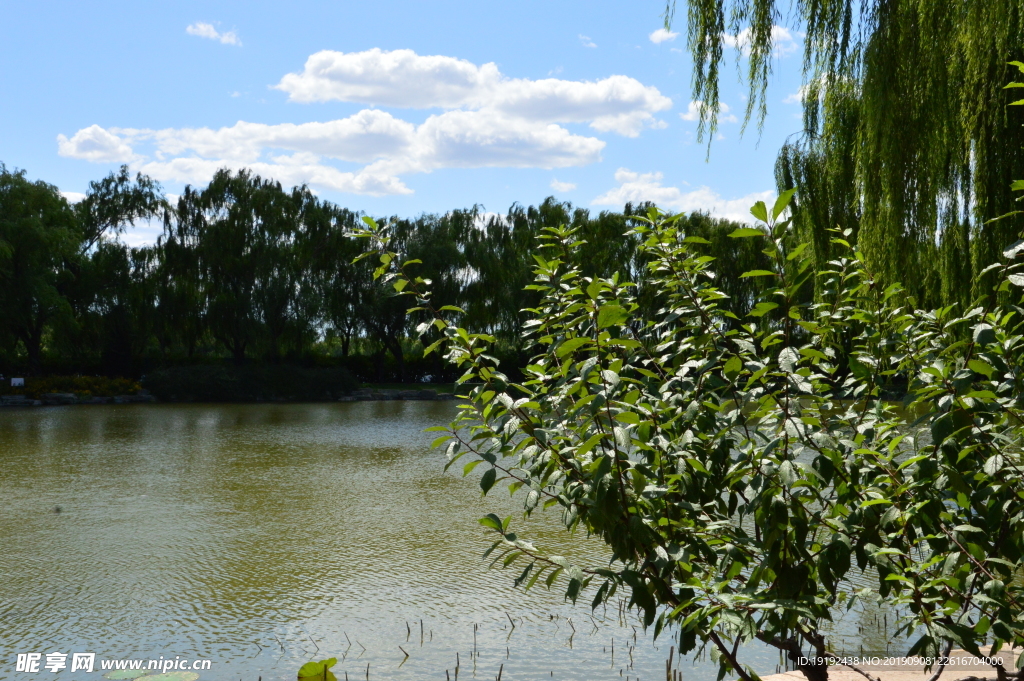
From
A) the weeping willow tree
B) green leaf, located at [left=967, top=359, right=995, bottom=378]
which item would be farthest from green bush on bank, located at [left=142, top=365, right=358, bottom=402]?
green leaf, located at [left=967, top=359, right=995, bottom=378]

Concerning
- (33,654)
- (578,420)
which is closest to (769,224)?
(578,420)

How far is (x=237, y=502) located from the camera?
639cm

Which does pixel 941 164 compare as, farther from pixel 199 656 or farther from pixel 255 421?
pixel 255 421

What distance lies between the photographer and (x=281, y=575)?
4.30 meters

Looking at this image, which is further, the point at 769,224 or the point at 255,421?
the point at 255,421

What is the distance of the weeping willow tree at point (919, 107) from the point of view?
10.2 feet

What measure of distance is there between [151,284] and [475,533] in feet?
58.2

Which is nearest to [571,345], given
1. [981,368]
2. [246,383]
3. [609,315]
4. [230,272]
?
[609,315]

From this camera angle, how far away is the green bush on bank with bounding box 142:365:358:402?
19.2 metres

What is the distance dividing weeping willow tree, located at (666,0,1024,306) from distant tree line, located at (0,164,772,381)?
15.2 metres

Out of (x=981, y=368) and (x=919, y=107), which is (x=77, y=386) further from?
(x=981, y=368)

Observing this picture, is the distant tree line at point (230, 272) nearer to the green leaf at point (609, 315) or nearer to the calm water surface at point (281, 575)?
the calm water surface at point (281, 575)

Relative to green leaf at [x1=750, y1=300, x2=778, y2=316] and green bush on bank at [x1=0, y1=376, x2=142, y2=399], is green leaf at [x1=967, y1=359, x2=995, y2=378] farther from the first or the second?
green bush on bank at [x1=0, y1=376, x2=142, y2=399]

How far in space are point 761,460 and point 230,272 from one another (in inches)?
800
